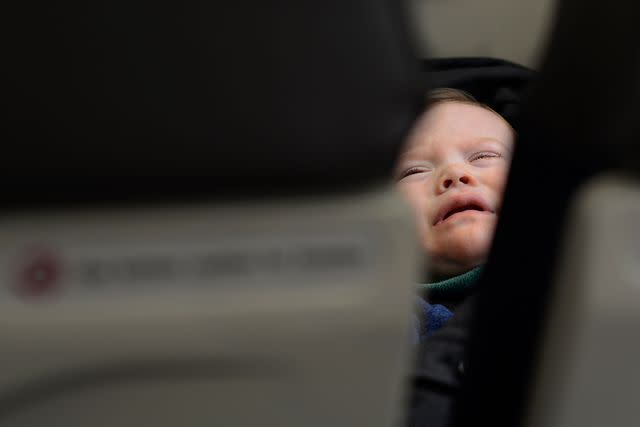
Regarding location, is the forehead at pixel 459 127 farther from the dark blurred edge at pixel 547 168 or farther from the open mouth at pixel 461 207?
the dark blurred edge at pixel 547 168

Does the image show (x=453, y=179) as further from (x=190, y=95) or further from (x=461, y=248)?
(x=190, y=95)

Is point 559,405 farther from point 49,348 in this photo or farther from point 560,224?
point 49,348


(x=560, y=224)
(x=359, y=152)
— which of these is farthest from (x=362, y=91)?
(x=560, y=224)

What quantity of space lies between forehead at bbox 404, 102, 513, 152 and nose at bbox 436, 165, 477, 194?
2.7 inches

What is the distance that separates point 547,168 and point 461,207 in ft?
2.64

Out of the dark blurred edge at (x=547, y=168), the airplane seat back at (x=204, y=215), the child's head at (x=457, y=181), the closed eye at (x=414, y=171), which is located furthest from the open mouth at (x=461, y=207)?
the airplane seat back at (x=204, y=215)

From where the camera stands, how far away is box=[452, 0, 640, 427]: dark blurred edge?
35 cm

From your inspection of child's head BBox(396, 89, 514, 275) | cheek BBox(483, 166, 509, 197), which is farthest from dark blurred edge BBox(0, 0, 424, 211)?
cheek BBox(483, 166, 509, 197)

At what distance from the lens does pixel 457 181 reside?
1.21 meters

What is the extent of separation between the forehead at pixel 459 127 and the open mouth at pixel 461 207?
13 cm

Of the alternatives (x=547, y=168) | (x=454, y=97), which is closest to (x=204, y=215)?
(x=547, y=168)

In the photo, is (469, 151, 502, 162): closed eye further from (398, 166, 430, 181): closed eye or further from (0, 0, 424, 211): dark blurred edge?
(0, 0, 424, 211): dark blurred edge

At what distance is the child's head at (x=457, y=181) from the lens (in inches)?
46.0

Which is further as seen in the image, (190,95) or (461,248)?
(461,248)
